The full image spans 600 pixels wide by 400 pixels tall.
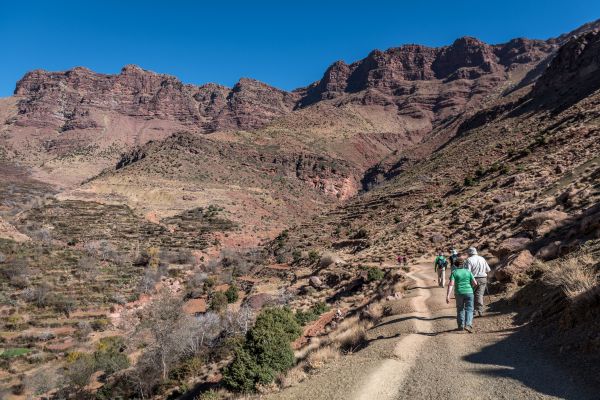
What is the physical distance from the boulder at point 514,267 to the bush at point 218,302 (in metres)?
23.1

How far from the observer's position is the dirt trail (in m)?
4.98

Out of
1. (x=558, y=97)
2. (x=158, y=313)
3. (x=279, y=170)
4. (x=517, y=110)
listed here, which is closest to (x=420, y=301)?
(x=158, y=313)

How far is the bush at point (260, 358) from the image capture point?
11172 millimetres

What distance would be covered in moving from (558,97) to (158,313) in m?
56.8

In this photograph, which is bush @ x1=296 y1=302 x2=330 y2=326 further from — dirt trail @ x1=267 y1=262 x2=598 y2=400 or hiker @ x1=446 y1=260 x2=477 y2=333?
hiker @ x1=446 y1=260 x2=477 y2=333

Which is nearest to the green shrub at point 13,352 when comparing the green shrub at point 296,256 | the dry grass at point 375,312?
the green shrub at point 296,256

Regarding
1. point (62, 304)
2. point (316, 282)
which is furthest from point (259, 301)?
point (62, 304)

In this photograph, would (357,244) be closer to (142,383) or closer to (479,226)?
(479,226)

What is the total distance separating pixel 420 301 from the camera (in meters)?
12.0

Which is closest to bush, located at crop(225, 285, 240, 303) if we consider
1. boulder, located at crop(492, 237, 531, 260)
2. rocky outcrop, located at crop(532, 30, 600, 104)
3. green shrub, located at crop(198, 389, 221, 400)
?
green shrub, located at crop(198, 389, 221, 400)

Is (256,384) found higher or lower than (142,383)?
higher

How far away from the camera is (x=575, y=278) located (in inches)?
252

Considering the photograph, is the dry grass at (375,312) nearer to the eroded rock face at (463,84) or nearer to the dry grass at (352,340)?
the dry grass at (352,340)

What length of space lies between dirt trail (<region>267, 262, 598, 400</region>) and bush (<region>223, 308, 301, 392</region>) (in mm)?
3838
